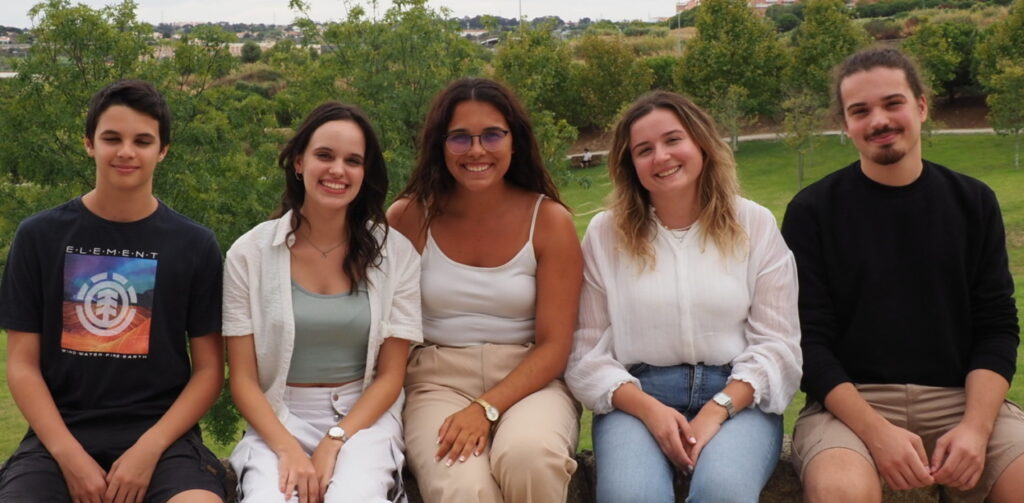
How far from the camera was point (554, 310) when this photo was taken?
404 centimetres

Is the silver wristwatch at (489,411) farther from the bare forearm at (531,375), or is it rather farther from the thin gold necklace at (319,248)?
the thin gold necklace at (319,248)

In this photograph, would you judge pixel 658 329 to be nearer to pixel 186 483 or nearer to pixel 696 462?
pixel 696 462

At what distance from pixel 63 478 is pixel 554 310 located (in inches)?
74.5

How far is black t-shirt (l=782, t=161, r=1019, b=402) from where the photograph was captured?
12.8ft

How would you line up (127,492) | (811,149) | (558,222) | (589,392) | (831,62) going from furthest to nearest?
(831,62)
(811,149)
(558,222)
(589,392)
(127,492)

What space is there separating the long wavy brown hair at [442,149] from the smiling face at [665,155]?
0.49 meters

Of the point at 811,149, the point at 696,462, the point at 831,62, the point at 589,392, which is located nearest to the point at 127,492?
the point at 589,392

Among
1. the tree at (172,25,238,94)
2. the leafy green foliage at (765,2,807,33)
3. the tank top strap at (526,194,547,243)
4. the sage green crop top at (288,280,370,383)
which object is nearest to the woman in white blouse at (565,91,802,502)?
the tank top strap at (526,194,547,243)

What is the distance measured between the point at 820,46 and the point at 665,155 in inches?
1577

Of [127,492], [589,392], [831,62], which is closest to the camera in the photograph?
[127,492]

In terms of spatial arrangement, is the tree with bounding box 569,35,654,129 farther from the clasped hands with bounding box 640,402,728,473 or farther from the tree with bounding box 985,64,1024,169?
the clasped hands with bounding box 640,402,728,473

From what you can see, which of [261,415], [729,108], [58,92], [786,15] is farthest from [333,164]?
[786,15]

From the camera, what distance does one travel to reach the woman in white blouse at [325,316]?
3.69 m

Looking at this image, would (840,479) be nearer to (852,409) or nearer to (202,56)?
(852,409)
